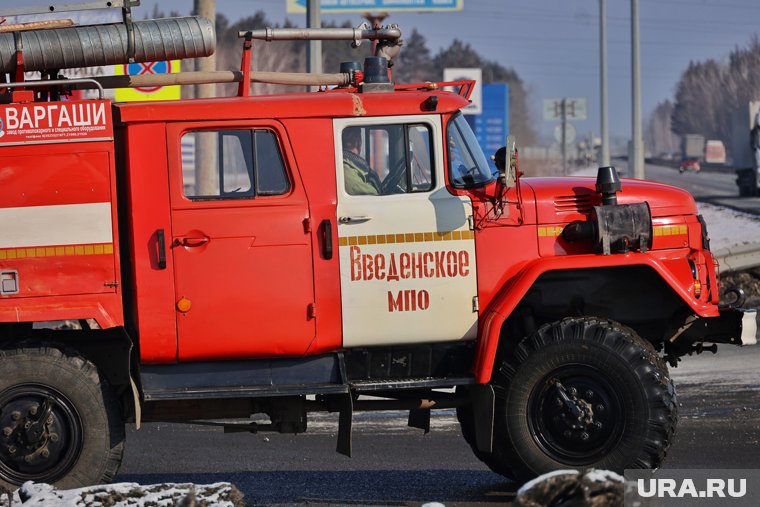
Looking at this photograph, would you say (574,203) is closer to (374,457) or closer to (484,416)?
(484,416)

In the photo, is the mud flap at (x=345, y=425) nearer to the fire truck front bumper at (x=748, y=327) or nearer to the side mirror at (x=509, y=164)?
the side mirror at (x=509, y=164)

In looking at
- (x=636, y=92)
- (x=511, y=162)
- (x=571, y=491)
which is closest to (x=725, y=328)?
(x=511, y=162)

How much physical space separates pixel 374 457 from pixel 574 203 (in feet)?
8.16

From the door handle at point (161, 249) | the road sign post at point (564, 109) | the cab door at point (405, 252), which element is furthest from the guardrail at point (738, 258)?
the road sign post at point (564, 109)

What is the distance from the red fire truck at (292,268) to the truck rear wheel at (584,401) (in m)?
0.01

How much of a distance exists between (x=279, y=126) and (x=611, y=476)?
283cm

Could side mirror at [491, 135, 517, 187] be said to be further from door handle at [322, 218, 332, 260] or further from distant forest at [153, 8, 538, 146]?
distant forest at [153, 8, 538, 146]

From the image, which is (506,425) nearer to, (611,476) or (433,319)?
(433,319)

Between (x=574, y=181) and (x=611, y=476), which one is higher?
(x=574, y=181)

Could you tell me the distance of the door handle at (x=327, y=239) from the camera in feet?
23.6

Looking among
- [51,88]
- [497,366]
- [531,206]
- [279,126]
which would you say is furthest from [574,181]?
[51,88]

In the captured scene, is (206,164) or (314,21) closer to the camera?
(206,164)

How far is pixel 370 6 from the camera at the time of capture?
24500mm

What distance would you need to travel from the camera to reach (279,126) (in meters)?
7.31
